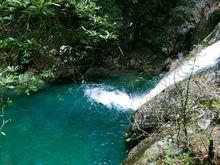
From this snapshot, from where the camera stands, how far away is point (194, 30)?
13773 millimetres

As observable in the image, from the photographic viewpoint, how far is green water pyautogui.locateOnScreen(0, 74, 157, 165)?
850cm

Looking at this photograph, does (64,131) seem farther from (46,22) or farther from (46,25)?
(46,22)

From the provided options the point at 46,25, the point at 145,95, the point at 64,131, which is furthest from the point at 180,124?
the point at 145,95

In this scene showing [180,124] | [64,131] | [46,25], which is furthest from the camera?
[64,131]

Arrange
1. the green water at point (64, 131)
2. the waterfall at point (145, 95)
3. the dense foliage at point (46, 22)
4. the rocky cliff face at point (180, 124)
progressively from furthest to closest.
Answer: the waterfall at point (145, 95)
the green water at point (64, 131)
the rocky cliff face at point (180, 124)
the dense foliage at point (46, 22)

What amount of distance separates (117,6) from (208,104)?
7.33 meters

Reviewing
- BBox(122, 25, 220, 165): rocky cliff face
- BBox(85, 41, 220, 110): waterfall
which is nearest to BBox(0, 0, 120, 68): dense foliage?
BBox(122, 25, 220, 165): rocky cliff face

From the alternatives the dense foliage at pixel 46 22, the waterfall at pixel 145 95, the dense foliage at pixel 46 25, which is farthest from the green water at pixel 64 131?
the dense foliage at pixel 46 22

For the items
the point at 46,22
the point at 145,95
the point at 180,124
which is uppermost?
the point at 46,22

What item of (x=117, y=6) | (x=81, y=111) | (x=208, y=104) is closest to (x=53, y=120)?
(x=81, y=111)

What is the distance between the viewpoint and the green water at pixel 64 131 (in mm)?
8500

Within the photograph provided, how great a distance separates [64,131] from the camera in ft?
31.9

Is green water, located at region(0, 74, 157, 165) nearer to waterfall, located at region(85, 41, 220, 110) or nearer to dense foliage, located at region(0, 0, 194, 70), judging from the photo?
waterfall, located at region(85, 41, 220, 110)

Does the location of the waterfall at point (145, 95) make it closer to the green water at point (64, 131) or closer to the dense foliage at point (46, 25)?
the green water at point (64, 131)
